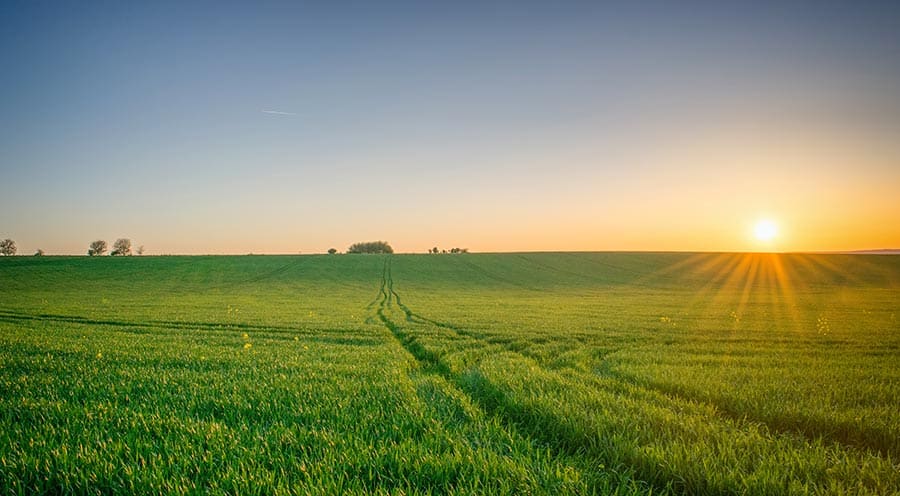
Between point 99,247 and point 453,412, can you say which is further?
point 99,247

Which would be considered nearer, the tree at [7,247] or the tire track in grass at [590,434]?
the tire track in grass at [590,434]

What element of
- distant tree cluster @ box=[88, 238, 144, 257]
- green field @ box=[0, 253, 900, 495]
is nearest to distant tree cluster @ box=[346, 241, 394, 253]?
distant tree cluster @ box=[88, 238, 144, 257]

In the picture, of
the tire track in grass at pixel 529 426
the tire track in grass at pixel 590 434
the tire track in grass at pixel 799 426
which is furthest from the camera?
the tire track in grass at pixel 799 426

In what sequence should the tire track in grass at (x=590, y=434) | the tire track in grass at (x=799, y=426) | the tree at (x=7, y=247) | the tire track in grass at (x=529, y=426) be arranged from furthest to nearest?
the tree at (x=7, y=247) < the tire track in grass at (x=799, y=426) < the tire track in grass at (x=590, y=434) < the tire track in grass at (x=529, y=426)

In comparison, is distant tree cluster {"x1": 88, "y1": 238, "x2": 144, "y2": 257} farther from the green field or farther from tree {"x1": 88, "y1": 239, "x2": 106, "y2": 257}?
the green field

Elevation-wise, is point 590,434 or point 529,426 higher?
point 590,434

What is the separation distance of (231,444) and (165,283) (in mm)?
56602

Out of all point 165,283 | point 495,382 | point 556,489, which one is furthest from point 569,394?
point 165,283

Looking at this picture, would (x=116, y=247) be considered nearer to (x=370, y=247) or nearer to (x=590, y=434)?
(x=370, y=247)

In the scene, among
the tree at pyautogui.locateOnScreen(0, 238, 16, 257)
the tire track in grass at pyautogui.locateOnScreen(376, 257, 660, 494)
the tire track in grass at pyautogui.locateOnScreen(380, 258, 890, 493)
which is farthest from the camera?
the tree at pyautogui.locateOnScreen(0, 238, 16, 257)

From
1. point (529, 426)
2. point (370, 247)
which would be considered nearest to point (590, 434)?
point (529, 426)

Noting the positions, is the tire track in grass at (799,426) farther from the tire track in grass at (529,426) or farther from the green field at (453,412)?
the tire track in grass at (529,426)

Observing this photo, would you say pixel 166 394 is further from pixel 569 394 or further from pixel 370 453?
pixel 569 394

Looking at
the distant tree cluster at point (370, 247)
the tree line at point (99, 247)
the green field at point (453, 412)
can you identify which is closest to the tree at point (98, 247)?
the tree line at point (99, 247)
